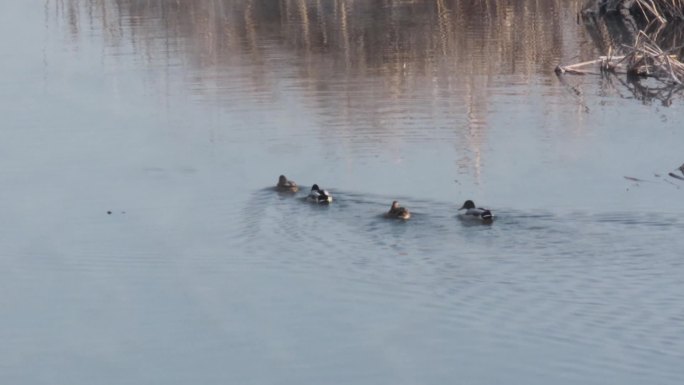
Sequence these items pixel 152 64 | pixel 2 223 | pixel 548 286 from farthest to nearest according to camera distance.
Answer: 1. pixel 152 64
2. pixel 2 223
3. pixel 548 286

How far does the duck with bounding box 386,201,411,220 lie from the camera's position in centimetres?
1273

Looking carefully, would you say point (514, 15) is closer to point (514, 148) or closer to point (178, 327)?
point (514, 148)

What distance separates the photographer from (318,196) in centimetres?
1362

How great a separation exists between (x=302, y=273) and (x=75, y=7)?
1800 cm

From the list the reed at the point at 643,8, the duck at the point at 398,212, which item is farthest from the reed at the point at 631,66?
the duck at the point at 398,212

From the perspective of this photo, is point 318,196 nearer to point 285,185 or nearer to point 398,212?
point 285,185

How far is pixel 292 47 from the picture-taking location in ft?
76.4

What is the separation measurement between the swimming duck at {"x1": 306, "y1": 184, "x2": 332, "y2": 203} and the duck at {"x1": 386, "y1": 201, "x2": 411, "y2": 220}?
32.3 inches

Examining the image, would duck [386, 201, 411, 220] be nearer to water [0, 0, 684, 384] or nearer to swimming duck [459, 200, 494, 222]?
water [0, 0, 684, 384]

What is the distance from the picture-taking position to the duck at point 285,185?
14.0 m

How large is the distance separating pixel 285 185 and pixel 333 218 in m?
1.05

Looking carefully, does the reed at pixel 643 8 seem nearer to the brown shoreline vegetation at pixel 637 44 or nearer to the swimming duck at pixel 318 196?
the brown shoreline vegetation at pixel 637 44

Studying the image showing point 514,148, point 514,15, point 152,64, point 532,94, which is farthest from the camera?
point 514,15

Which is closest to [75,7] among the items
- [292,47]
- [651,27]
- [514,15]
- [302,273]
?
[292,47]
